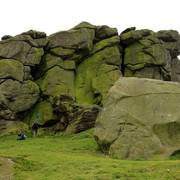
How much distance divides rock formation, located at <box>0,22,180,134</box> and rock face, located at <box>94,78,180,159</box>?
1288cm

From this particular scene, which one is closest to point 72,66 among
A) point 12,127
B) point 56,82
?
point 56,82

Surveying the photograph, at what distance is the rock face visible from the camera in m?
15.8

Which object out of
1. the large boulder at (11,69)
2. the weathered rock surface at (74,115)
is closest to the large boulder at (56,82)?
the weathered rock surface at (74,115)

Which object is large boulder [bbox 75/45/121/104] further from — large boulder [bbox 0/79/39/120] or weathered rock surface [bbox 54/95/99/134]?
large boulder [bbox 0/79/39/120]

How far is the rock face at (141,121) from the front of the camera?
15766 millimetres

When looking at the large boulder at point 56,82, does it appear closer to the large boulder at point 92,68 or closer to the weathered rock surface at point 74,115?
the large boulder at point 92,68

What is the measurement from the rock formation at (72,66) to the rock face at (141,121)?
42.3 ft

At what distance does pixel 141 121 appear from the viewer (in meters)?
16.8

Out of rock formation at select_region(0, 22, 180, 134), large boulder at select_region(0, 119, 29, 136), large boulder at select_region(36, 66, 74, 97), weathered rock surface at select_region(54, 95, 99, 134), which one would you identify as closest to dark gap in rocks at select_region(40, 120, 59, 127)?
rock formation at select_region(0, 22, 180, 134)

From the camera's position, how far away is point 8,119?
106 ft

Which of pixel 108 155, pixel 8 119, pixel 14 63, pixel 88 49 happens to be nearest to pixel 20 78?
pixel 14 63

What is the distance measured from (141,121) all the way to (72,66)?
87.0ft

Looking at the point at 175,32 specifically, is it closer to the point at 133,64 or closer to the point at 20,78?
the point at 133,64

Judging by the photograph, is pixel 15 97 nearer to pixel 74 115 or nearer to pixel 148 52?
pixel 74 115
